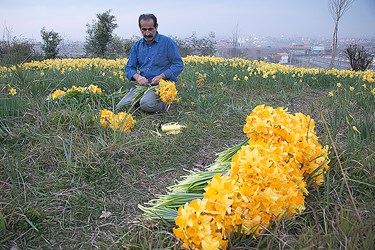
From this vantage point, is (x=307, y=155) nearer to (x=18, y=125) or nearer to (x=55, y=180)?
(x=55, y=180)

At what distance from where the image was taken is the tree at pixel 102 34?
14.9 meters

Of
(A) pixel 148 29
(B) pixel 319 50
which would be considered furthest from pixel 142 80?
(B) pixel 319 50

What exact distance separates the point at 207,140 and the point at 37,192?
1.68m

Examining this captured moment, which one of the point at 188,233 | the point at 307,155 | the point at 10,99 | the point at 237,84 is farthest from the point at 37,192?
the point at 237,84

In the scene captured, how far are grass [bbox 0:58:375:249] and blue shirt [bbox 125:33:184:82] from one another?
493 millimetres

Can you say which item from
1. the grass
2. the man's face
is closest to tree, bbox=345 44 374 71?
the grass

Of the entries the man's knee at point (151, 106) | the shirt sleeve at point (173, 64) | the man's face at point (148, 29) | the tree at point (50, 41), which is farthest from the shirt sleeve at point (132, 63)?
the tree at point (50, 41)

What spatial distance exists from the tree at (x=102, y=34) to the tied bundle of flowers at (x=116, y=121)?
13040 mm

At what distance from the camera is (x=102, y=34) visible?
49.4ft

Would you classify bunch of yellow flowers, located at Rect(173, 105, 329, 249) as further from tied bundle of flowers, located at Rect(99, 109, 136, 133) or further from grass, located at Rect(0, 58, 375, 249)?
tied bundle of flowers, located at Rect(99, 109, 136, 133)

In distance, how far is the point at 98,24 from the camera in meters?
14.9

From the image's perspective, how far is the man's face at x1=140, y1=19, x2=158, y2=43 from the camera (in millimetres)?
3717

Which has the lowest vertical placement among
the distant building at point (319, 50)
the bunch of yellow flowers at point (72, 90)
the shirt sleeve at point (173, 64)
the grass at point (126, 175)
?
the grass at point (126, 175)

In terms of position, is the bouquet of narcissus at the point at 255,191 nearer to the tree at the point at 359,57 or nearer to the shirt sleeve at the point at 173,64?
the shirt sleeve at the point at 173,64
